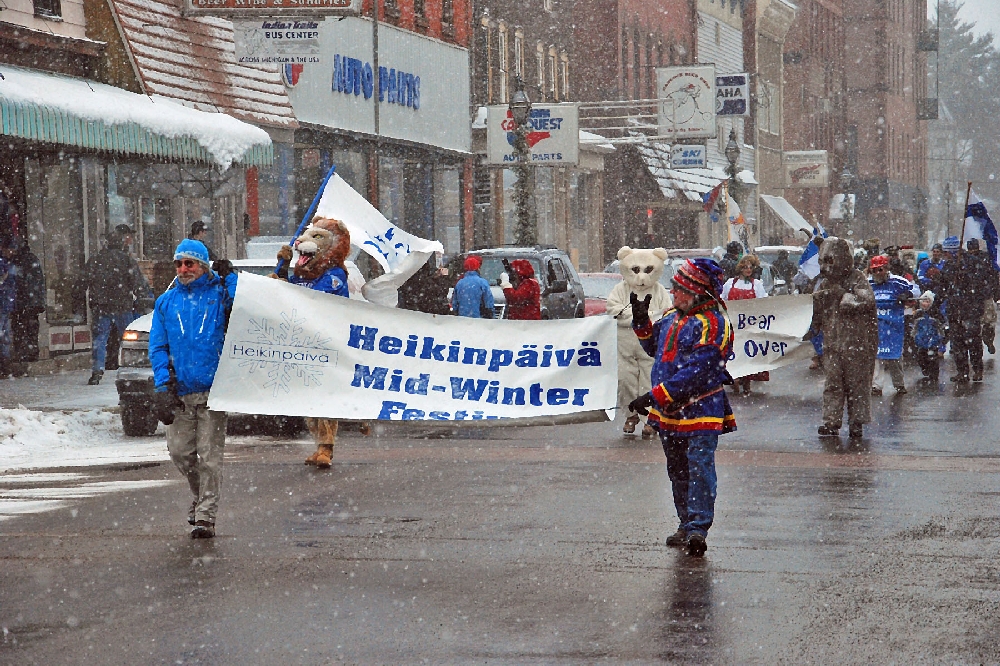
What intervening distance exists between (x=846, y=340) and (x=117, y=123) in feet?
33.0

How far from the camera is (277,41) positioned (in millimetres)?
24688

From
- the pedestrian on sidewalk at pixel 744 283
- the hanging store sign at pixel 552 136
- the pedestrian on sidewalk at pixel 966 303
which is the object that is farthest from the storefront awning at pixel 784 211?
the pedestrian on sidewalk at pixel 744 283

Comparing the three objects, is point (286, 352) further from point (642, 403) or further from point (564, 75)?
point (564, 75)

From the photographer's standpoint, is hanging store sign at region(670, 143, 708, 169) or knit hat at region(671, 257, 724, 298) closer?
knit hat at region(671, 257, 724, 298)

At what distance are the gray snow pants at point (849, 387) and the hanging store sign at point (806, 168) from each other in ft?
181

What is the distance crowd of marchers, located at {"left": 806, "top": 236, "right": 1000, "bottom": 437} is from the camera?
49.1 ft

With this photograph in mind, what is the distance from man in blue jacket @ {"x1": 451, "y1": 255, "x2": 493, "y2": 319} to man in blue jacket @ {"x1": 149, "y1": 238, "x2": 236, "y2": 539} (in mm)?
9056

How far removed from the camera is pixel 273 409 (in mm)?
10758

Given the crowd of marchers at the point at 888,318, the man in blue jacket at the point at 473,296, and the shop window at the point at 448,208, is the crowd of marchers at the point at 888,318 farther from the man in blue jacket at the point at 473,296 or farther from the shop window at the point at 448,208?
the shop window at the point at 448,208

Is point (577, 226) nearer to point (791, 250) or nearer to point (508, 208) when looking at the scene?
point (508, 208)

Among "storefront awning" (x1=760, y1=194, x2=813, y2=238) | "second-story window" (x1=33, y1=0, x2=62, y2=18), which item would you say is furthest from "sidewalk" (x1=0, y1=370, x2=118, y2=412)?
"storefront awning" (x1=760, y1=194, x2=813, y2=238)

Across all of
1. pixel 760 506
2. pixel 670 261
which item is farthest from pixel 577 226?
pixel 760 506

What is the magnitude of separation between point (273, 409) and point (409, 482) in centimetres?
160

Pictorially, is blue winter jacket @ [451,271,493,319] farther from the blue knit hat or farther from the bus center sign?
the blue knit hat
